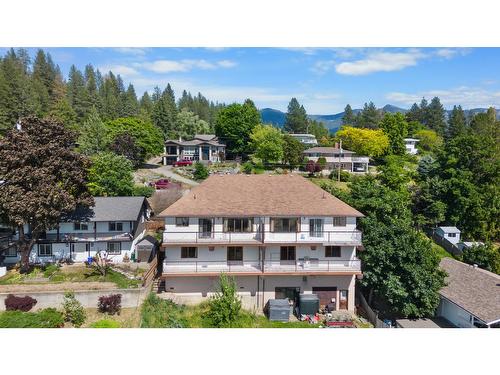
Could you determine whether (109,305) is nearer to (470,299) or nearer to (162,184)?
→ (470,299)

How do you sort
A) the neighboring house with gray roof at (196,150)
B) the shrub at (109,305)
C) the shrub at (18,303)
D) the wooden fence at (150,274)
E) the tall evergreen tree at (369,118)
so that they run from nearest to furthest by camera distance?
the shrub at (18,303) < the shrub at (109,305) < the wooden fence at (150,274) < the neighboring house with gray roof at (196,150) < the tall evergreen tree at (369,118)

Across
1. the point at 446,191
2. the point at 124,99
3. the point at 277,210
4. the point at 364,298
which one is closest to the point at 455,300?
the point at 364,298

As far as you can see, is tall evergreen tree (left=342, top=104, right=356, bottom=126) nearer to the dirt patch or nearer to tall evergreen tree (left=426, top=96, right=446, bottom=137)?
tall evergreen tree (left=426, top=96, right=446, bottom=137)

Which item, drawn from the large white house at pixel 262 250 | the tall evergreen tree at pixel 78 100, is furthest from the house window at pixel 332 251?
the tall evergreen tree at pixel 78 100

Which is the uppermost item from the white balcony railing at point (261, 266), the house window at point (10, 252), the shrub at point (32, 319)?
the white balcony railing at point (261, 266)

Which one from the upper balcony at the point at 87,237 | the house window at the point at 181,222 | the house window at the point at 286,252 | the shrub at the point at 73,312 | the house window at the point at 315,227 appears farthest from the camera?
the upper balcony at the point at 87,237

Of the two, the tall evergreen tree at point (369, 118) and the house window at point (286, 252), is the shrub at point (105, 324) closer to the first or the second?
the house window at point (286, 252)

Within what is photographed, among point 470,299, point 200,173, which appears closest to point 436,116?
point 200,173
